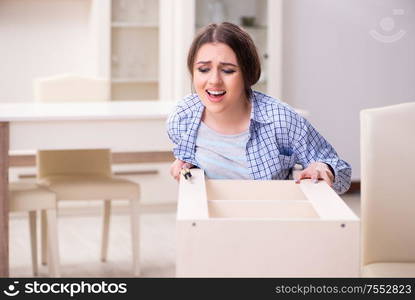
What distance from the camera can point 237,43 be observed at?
70.2 inches

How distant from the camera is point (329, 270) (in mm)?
1231

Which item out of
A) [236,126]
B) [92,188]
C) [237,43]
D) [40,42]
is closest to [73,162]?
[92,188]

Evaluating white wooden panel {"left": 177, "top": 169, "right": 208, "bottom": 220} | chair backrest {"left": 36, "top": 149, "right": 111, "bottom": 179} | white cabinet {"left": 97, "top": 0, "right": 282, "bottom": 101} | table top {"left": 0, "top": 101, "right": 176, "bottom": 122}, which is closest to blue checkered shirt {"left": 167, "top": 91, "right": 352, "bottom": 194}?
white wooden panel {"left": 177, "top": 169, "right": 208, "bottom": 220}

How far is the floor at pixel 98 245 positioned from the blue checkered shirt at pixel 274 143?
66.3 inches

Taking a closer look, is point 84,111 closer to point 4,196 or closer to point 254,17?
point 4,196

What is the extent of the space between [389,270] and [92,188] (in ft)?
5.73

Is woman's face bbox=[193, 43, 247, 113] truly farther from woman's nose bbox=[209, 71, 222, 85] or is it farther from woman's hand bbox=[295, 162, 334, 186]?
woman's hand bbox=[295, 162, 334, 186]

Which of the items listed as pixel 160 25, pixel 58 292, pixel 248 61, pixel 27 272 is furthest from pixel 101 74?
pixel 58 292

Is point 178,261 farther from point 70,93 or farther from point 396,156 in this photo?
point 70,93

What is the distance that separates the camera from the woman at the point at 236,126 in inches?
69.9

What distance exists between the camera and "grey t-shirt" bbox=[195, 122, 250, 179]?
6.00 ft

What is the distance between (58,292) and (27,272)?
7.14ft

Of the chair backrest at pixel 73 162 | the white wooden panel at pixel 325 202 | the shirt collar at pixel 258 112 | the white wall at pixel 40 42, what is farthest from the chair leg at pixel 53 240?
the white wall at pixel 40 42

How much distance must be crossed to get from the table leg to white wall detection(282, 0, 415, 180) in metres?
2.44
